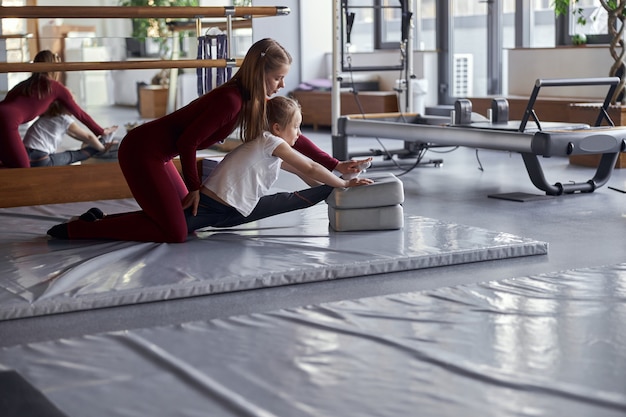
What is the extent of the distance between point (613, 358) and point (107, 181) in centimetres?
362

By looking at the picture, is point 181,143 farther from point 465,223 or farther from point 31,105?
point 31,105

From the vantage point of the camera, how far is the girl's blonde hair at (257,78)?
143 inches

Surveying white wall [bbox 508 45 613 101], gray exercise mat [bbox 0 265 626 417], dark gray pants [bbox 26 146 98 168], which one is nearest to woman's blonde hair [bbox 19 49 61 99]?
dark gray pants [bbox 26 146 98 168]

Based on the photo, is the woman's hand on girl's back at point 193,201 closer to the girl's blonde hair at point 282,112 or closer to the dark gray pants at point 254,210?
the dark gray pants at point 254,210

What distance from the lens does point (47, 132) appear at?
5.44 meters

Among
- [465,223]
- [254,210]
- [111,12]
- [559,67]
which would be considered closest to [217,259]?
[254,210]

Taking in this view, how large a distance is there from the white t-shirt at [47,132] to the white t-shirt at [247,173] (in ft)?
6.45

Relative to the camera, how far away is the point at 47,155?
540cm

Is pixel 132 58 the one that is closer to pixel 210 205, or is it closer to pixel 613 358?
pixel 210 205

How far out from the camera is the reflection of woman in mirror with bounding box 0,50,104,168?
524cm

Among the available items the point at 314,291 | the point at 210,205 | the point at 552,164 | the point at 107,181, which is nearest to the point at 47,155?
the point at 107,181

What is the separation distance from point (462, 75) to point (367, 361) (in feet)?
26.0

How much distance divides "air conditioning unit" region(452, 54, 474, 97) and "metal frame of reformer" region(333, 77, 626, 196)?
353cm

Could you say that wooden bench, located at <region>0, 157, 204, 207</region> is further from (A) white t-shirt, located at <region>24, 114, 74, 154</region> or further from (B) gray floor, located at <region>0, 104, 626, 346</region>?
(B) gray floor, located at <region>0, 104, 626, 346</region>
